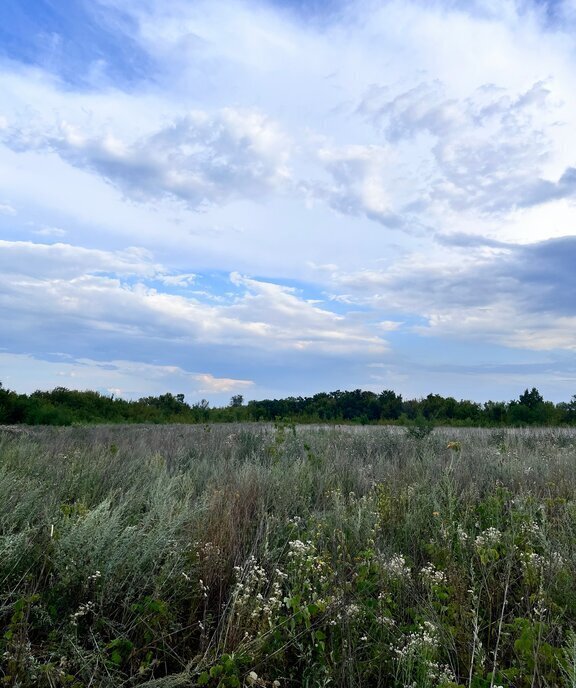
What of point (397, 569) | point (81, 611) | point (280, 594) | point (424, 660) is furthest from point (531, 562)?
point (81, 611)

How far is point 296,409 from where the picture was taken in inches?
1267

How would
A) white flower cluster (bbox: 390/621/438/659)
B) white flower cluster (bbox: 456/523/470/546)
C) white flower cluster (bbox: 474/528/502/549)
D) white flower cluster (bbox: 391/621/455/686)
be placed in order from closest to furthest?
white flower cluster (bbox: 391/621/455/686) < white flower cluster (bbox: 390/621/438/659) < white flower cluster (bbox: 474/528/502/549) < white flower cluster (bbox: 456/523/470/546)

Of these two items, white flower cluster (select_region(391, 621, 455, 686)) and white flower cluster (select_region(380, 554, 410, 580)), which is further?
white flower cluster (select_region(380, 554, 410, 580))

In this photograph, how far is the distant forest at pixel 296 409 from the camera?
888 inches

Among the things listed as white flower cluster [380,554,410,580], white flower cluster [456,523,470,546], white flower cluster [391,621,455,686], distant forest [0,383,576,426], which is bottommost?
white flower cluster [391,621,455,686]

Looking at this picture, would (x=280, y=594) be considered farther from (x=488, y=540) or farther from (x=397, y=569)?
(x=488, y=540)

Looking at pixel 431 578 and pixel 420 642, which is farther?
pixel 431 578

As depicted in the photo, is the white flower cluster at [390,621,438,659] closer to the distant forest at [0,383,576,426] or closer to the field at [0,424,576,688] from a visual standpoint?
the field at [0,424,576,688]

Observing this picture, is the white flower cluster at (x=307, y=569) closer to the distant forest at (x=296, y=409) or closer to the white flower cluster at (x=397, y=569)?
the white flower cluster at (x=397, y=569)

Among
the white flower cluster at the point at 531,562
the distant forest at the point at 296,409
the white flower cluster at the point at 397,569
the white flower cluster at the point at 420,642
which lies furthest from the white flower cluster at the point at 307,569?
the distant forest at the point at 296,409

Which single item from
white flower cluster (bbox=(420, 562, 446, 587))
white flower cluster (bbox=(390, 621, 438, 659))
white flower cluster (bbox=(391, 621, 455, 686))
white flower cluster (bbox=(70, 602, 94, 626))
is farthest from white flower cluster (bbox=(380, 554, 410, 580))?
white flower cluster (bbox=(70, 602, 94, 626))

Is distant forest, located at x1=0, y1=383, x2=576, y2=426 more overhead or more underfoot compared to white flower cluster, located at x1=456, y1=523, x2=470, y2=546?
more overhead

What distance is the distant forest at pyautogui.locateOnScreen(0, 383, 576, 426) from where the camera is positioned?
74.0ft

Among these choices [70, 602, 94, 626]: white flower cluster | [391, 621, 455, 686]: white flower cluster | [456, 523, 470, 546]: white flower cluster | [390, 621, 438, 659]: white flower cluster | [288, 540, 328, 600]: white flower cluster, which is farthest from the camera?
[456, 523, 470, 546]: white flower cluster
